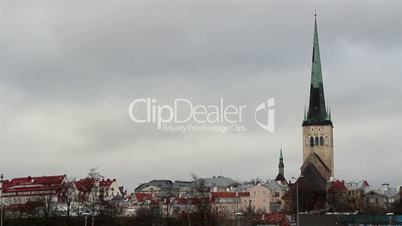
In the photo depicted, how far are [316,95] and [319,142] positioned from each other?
771 cm

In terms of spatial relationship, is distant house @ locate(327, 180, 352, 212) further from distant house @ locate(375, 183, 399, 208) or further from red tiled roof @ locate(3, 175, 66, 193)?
red tiled roof @ locate(3, 175, 66, 193)

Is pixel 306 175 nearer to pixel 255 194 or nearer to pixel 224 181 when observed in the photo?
pixel 255 194

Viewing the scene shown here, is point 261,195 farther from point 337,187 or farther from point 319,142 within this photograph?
point 337,187

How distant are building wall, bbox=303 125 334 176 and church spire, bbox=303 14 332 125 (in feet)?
2.88

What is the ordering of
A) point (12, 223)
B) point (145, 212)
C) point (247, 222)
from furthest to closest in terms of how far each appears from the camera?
point (145, 212) < point (247, 222) < point (12, 223)

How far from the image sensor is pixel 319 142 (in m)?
115

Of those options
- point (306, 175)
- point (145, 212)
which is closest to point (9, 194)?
point (306, 175)

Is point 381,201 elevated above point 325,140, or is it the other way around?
point 325,140

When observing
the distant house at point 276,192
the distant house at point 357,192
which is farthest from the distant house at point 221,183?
the distant house at point 357,192

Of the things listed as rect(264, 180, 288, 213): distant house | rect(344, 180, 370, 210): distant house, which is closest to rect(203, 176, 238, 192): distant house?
rect(264, 180, 288, 213): distant house

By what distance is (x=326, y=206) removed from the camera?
89625mm

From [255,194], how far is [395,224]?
5657 centimetres

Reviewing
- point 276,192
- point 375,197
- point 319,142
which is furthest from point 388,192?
point 276,192

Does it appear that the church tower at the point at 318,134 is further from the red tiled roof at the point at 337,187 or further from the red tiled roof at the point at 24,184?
the red tiled roof at the point at 24,184
